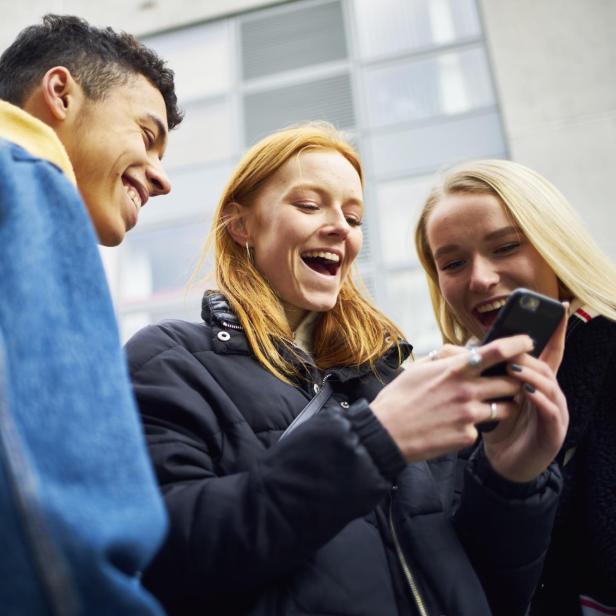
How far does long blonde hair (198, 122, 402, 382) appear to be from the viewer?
1.58 meters

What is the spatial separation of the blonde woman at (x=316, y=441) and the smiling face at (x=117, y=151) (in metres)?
0.30

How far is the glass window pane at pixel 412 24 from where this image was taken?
729cm

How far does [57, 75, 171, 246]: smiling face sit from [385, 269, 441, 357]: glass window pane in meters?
4.83

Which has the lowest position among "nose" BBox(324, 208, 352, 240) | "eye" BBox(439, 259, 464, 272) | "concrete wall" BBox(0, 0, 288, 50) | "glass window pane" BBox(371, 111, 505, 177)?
"eye" BBox(439, 259, 464, 272)

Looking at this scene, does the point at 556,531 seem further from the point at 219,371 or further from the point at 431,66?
the point at 431,66

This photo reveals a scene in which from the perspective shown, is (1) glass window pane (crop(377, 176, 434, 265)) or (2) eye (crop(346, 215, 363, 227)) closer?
(2) eye (crop(346, 215, 363, 227))

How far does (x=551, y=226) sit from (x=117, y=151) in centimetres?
136

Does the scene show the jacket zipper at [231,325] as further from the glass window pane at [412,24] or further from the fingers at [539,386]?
the glass window pane at [412,24]

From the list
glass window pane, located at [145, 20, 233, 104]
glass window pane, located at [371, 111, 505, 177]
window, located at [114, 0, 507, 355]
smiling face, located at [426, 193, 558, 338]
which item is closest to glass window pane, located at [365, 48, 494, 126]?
window, located at [114, 0, 507, 355]

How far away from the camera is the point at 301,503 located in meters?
0.98

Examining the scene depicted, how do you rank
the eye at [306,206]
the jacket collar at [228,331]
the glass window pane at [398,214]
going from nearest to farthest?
the jacket collar at [228,331]
the eye at [306,206]
the glass window pane at [398,214]

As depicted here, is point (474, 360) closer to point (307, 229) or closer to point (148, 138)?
point (307, 229)

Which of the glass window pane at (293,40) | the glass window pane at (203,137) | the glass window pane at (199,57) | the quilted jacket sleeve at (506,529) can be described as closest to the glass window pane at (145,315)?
the glass window pane at (203,137)

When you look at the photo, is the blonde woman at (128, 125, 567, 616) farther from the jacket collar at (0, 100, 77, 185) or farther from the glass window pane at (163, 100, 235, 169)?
the glass window pane at (163, 100, 235, 169)
